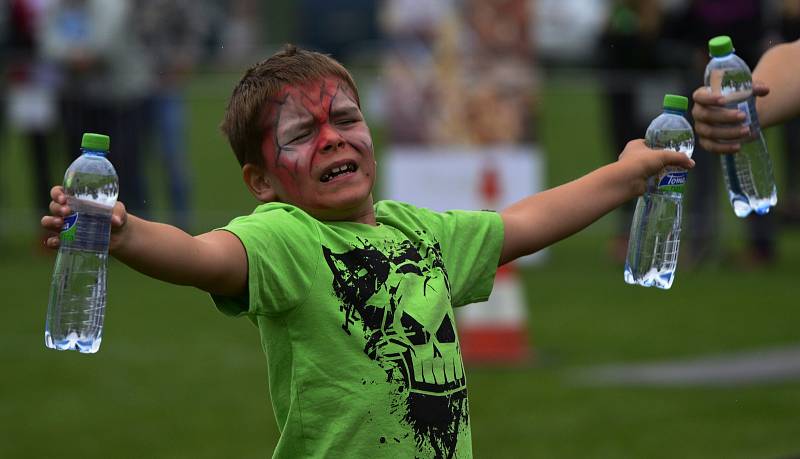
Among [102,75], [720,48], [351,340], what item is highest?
[102,75]

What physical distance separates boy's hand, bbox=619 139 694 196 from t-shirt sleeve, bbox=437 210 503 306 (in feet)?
1.15

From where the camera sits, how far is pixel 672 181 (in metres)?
3.48

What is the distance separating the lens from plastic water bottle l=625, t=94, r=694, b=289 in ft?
11.4

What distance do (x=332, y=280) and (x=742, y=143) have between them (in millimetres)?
1216

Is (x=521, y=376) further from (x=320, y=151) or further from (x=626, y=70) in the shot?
(x=626, y=70)

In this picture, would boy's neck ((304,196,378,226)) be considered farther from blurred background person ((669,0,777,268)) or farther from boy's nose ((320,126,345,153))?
blurred background person ((669,0,777,268))

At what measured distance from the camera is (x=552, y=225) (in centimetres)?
347

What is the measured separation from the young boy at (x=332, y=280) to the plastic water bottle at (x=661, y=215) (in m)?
Answer: 0.48

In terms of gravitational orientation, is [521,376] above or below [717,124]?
below

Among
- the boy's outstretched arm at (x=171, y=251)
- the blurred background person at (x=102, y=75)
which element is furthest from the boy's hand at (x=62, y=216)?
the blurred background person at (x=102, y=75)

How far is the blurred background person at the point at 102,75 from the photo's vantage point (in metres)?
12.2

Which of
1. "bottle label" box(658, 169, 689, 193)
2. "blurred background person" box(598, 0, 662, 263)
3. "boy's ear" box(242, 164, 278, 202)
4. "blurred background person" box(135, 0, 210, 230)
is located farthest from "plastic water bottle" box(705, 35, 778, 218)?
"blurred background person" box(135, 0, 210, 230)

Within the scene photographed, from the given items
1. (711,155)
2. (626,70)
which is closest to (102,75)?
(626,70)

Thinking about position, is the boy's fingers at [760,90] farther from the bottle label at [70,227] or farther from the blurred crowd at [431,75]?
the blurred crowd at [431,75]
